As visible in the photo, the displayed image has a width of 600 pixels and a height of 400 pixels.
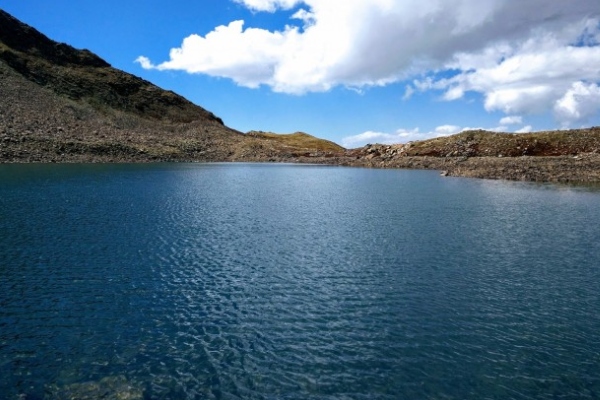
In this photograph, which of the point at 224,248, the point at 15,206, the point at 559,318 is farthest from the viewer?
the point at 15,206

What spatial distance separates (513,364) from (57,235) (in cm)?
4044

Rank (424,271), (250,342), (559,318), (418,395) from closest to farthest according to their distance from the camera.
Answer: (418,395) → (250,342) → (559,318) → (424,271)

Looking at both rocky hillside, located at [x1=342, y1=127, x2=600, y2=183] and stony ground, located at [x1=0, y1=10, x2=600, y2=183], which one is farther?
stony ground, located at [x1=0, y1=10, x2=600, y2=183]

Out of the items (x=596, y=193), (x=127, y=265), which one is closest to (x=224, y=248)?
(x=127, y=265)

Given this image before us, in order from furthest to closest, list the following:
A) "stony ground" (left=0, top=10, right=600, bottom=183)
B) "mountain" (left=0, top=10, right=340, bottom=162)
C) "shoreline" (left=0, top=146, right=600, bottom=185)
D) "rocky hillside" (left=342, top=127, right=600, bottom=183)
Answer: "mountain" (left=0, top=10, right=340, bottom=162) → "stony ground" (left=0, top=10, right=600, bottom=183) → "rocky hillside" (left=342, top=127, right=600, bottom=183) → "shoreline" (left=0, top=146, right=600, bottom=185)

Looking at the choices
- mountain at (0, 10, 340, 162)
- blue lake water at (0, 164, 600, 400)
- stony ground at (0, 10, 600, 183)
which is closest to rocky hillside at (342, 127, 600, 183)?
stony ground at (0, 10, 600, 183)

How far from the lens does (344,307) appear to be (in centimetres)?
2558

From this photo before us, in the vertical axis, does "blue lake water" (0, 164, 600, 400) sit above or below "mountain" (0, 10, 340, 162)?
below

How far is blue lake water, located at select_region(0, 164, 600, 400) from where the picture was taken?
18016mm

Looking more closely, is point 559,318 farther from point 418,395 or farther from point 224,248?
point 224,248

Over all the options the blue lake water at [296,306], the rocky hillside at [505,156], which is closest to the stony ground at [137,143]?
the rocky hillside at [505,156]

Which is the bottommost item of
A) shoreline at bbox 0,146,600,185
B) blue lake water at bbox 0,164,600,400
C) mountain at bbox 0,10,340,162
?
blue lake water at bbox 0,164,600,400

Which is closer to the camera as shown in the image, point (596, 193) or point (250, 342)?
point (250, 342)

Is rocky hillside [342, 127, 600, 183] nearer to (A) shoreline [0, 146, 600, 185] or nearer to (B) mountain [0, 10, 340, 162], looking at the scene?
(A) shoreline [0, 146, 600, 185]
